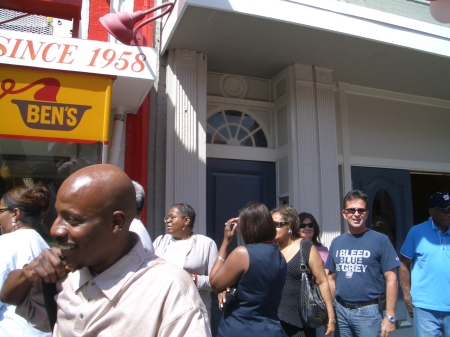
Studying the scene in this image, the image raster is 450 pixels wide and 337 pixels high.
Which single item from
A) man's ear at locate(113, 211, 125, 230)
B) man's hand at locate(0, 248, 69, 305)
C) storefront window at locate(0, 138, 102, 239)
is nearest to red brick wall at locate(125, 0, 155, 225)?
storefront window at locate(0, 138, 102, 239)

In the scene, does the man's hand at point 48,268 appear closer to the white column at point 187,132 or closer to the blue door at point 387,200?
the white column at point 187,132

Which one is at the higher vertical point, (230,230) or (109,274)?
(230,230)

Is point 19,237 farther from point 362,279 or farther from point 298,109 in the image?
point 298,109

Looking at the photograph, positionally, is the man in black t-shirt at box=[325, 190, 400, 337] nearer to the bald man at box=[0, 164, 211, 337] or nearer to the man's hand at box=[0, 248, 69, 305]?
the bald man at box=[0, 164, 211, 337]

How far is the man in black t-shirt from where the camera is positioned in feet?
12.0

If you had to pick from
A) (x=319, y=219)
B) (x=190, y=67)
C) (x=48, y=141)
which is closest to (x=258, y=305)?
(x=48, y=141)

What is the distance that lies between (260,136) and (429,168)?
293cm

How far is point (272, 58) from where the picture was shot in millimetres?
5738

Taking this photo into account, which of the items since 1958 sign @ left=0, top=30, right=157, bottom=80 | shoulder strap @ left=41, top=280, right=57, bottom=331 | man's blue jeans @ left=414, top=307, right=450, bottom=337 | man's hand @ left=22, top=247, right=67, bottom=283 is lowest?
man's blue jeans @ left=414, top=307, right=450, bottom=337

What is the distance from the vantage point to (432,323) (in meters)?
3.99

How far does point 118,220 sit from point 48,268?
318mm

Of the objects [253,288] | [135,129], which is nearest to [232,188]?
[135,129]

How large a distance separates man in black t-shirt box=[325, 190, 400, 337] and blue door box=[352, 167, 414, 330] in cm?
269

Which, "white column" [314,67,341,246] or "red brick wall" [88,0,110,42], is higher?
"red brick wall" [88,0,110,42]
